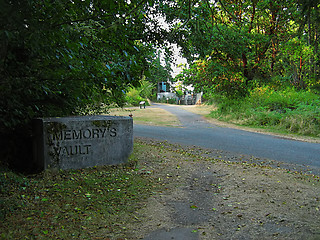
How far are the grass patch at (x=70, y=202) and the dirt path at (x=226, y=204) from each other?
256 millimetres

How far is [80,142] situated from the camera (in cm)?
493

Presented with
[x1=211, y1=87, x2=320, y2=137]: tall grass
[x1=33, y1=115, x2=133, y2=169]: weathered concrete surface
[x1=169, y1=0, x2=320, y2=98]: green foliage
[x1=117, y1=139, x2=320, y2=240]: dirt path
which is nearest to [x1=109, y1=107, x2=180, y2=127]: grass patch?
[x1=169, y1=0, x2=320, y2=98]: green foliage

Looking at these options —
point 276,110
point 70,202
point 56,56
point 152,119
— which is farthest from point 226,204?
point 152,119

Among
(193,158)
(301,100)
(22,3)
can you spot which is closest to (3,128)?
(22,3)

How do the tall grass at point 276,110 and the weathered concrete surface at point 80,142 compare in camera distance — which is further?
the tall grass at point 276,110

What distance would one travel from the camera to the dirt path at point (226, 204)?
2.93 m

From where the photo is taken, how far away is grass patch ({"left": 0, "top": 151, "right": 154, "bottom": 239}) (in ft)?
9.37

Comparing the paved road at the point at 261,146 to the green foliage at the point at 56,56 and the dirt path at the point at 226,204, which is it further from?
the green foliage at the point at 56,56

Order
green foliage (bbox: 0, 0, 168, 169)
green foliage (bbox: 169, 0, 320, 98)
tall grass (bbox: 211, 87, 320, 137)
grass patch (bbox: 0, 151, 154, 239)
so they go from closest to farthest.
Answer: green foliage (bbox: 0, 0, 168, 169)
grass patch (bbox: 0, 151, 154, 239)
tall grass (bbox: 211, 87, 320, 137)
green foliage (bbox: 169, 0, 320, 98)

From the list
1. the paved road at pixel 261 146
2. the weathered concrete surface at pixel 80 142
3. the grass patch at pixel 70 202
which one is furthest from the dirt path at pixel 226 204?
the paved road at pixel 261 146

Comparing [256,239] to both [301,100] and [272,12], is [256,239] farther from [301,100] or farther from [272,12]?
[272,12]

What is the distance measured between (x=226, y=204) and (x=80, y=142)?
2.88 metres

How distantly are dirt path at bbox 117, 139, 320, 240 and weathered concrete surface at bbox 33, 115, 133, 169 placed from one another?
67 centimetres

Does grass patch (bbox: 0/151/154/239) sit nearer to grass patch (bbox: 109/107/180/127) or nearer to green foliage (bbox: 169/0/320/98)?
grass patch (bbox: 109/107/180/127)
